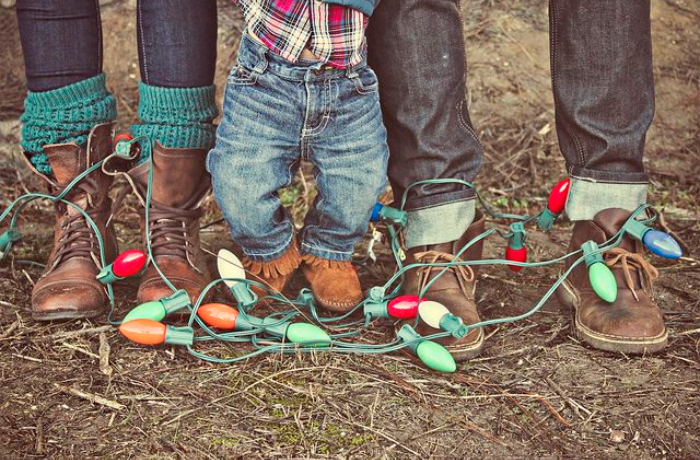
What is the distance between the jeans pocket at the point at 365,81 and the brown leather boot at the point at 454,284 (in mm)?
374

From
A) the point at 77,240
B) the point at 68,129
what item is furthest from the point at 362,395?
the point at 68,129

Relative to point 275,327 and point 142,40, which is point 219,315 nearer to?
point 275,327

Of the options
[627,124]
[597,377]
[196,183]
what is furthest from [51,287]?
[627,124]

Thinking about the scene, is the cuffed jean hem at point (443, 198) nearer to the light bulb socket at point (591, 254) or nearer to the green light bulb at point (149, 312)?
the light bulb socket at point (591, 254)

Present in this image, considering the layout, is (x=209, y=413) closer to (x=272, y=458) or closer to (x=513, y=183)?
(x=272, y=458)

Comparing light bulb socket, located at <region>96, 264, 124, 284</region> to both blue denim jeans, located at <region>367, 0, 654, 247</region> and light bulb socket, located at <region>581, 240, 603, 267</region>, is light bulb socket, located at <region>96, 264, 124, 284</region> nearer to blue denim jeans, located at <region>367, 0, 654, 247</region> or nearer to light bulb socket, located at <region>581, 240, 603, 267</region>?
blue denim jeans, located at <region>367, 0, 654, 247</region>

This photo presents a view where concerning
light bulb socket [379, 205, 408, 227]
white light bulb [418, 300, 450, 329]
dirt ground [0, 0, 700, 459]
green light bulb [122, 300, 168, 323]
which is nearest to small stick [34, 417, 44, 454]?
dirt ground [0, 0, 700, 459]

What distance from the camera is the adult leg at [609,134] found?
147cm

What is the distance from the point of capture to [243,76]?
4.85 feet

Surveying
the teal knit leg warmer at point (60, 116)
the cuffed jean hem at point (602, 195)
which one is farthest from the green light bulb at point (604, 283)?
the teal knit leg warmer at point (60, 116)

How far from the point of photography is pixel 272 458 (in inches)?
45.1

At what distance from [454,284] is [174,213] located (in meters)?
0.65

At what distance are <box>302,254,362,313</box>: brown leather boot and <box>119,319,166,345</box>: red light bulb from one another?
382 millimetres

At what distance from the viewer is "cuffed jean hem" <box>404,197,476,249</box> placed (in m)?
1.60
